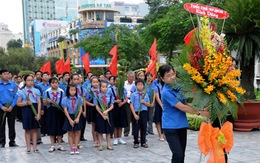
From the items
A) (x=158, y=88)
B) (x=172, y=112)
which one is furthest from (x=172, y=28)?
(x=172, y=112)

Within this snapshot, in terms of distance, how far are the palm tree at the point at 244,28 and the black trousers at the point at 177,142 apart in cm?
424


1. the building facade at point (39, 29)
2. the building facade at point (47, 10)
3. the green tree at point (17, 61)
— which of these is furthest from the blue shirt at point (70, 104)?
the building facade at point (47, 10)

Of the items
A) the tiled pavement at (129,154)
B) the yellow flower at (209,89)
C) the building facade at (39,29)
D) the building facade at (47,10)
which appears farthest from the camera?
the building facade at (47,10)

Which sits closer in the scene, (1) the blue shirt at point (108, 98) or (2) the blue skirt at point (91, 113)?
(1) the blue shirt at point (108, 98)

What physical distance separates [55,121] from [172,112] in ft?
10.7

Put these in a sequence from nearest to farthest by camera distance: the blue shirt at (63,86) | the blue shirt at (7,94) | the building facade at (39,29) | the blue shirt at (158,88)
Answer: the blue shirt at (7,94) < the blue shirt at (158,88) < the blue shirt at (63,86) < the building facade at (39,29)

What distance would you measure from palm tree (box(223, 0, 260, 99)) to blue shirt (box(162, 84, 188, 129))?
13.8 ft

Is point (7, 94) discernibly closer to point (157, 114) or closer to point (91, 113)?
point (91, 113)

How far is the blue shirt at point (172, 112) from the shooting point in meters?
3.60

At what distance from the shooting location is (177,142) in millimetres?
3590

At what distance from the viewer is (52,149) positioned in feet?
20.0

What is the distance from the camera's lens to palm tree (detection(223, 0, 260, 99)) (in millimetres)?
7059

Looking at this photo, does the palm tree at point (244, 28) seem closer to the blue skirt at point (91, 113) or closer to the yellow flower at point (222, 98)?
the blue skirt at point (91, 113)

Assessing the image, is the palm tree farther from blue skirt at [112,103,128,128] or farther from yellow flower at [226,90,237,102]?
yellow flower at [226,90,237,102]
